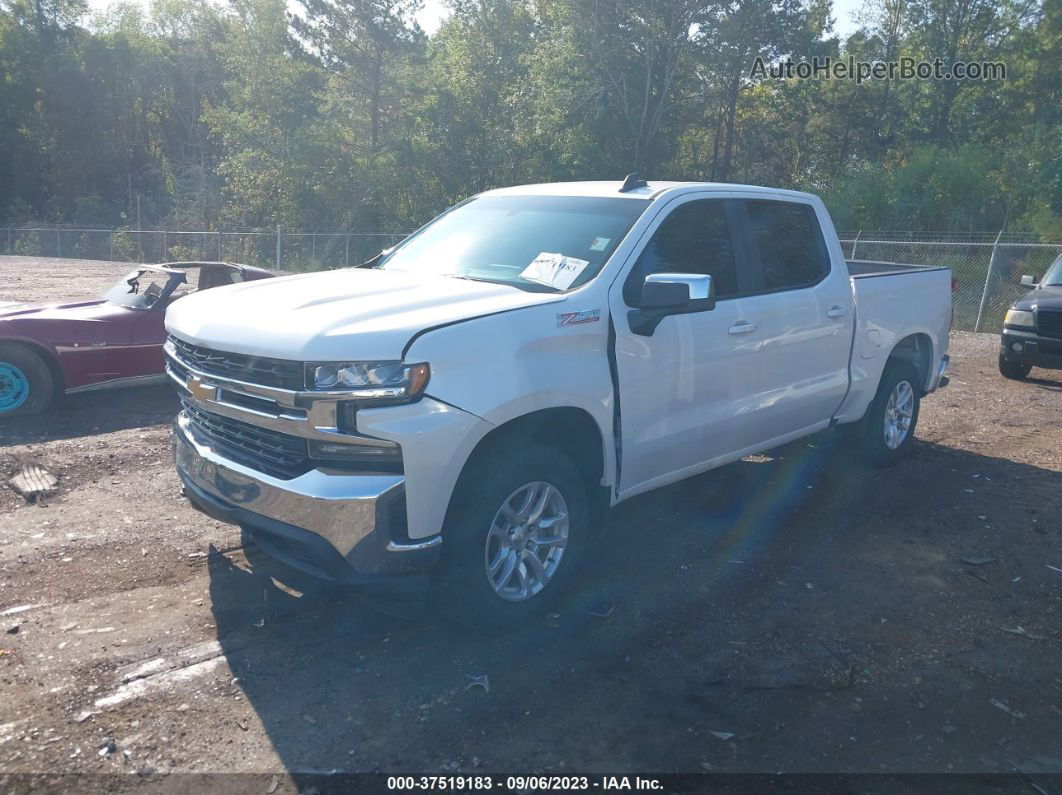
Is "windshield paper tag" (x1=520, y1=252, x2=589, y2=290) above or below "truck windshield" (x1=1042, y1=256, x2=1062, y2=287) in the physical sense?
above

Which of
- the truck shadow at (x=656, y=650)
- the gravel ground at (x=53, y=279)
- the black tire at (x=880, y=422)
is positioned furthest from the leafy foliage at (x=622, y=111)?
the truck shadow at (x=656, y=650)

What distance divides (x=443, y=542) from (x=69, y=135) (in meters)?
60.5

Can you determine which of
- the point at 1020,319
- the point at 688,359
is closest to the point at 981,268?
the point at 1020,319

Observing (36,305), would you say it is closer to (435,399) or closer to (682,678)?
(435,399)

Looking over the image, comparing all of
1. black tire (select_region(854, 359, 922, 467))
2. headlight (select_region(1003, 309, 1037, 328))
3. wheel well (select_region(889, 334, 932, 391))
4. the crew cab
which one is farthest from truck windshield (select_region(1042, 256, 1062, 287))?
black tire (select_region(854, 359, 922, 467))

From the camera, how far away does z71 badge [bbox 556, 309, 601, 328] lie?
4.28 m

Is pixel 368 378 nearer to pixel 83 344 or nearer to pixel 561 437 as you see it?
pixel 561 437

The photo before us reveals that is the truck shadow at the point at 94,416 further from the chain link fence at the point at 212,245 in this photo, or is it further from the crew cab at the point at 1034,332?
the chain link fence at the point at 212,245

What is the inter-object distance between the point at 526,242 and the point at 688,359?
111 cm

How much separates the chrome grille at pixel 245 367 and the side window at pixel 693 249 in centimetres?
177

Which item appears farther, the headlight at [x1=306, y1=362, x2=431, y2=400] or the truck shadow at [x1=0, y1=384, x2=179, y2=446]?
the truck shadow at [x1=0, y1=384, x2=179, y2=446]

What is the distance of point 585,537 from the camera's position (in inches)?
179

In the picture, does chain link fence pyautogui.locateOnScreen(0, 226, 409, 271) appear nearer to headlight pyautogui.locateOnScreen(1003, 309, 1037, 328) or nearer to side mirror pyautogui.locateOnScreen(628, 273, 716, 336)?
headlight pyautogui.locateOnScreen(1003, 309, 1037, 328)

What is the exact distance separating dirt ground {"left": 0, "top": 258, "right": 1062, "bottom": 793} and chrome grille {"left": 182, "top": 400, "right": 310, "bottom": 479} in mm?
693
